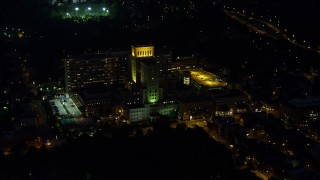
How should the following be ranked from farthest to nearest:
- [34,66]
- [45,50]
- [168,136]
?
[45,50] < [34,66] < [168,136]

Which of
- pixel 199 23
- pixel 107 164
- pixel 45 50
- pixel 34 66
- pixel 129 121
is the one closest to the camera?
pixel 107 164

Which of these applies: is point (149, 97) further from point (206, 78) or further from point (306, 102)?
point (306, 102)

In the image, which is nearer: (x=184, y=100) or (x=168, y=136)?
(x=168, y=136)

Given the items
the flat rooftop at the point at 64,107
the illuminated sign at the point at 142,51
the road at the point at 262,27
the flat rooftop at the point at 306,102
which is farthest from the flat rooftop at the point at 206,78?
the road at the point at 262,27

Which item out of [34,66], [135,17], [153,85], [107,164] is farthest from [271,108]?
[135,17]

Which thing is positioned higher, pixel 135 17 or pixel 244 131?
pixel 135 17

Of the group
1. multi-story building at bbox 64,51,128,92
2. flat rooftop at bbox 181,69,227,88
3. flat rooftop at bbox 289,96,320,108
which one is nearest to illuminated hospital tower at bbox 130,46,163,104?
multi-story building at bbox 64,51,128,92

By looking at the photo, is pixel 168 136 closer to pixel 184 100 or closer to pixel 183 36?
pixel 184 100

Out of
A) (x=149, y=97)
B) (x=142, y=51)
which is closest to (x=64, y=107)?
(x=149, y=97)
